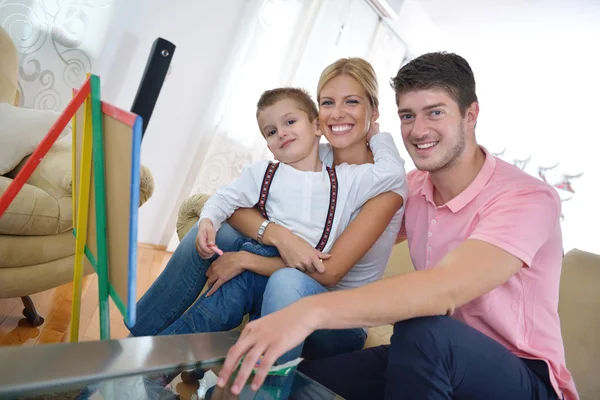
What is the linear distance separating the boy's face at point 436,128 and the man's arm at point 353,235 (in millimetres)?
146

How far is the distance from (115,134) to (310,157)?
0.91m

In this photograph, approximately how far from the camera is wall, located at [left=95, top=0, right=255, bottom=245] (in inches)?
101

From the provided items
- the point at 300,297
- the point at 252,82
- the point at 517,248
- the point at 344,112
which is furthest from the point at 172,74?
the point at 517,248

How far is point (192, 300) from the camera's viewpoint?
1.25 meters

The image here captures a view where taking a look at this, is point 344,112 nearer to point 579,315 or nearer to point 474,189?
point 474,189

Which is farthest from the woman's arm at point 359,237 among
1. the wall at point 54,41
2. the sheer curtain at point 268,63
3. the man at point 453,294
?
the sheer curtain at point 268,63

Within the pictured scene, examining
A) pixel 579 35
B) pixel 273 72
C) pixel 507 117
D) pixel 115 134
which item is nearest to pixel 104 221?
pixel 115 134

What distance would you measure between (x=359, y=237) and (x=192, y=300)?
49 centimetres

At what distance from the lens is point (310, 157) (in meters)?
1.48

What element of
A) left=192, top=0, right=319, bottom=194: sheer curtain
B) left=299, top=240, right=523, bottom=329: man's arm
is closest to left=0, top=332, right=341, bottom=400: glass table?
left=299, top=240, right=523, bottom=329: man's arm

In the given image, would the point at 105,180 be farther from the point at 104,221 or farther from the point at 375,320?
the point at 375,320

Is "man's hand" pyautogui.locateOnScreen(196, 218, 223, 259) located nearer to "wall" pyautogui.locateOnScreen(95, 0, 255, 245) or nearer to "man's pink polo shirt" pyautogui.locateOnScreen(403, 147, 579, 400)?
"man's pink polo shirt" pyautogui.locateOnScreen(403, 147, 579, 400)

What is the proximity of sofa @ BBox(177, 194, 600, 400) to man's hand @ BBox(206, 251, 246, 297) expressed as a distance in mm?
326

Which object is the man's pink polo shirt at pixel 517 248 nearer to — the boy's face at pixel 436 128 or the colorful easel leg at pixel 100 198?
the boy's face at pixel 436 128
